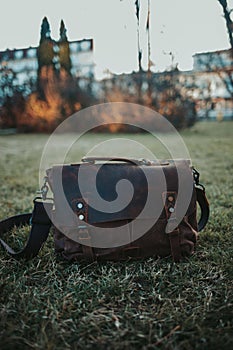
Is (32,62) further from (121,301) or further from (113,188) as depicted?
(121,301)

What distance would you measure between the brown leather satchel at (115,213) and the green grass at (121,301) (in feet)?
0.14

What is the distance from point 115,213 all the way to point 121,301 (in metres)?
0.25

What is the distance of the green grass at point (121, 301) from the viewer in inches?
27.5

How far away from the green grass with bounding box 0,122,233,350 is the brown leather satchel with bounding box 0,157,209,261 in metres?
0.04

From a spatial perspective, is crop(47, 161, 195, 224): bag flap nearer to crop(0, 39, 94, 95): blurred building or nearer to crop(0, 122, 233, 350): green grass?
crop(0, 122, 233, 350): green grass

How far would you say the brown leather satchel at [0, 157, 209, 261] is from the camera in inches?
39.8

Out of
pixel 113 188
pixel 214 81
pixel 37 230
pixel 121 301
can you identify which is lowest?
pixel 121 301

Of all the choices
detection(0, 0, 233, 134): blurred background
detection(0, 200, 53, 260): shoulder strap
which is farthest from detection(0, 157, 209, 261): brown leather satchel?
detection(0, 0, 233, 134): blurred background

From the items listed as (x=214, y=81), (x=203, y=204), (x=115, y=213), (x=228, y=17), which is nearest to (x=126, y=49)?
(x=228, y=17)

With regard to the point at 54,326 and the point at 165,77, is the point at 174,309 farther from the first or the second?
the point at 165,77

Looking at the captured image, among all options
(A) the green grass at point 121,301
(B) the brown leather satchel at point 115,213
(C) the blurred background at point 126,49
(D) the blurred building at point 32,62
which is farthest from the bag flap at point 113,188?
(D) the blurred building at point 32,62

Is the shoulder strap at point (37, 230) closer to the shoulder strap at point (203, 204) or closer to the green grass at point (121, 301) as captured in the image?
the green grass at point (121, 301)

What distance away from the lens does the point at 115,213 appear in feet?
3.30

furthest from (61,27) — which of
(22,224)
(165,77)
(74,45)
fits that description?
(22,224)
